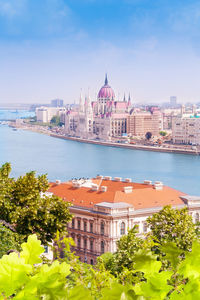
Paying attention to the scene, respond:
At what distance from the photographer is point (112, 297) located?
428 mm

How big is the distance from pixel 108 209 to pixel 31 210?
4.76 m

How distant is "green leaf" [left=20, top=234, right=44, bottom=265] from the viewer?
0.47 m

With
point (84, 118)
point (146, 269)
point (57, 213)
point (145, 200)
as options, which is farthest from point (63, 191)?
point (84, 118)

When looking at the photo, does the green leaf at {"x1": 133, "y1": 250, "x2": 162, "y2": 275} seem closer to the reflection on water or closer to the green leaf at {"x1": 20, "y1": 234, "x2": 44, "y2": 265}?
the green leaf at {"x1": 20, "y1": 234, "x2": 44, "y2": 265}

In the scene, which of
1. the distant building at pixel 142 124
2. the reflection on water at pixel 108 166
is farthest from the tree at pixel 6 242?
the distant building at pixel 142 124

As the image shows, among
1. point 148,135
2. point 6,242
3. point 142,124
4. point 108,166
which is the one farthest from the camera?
point 142,124

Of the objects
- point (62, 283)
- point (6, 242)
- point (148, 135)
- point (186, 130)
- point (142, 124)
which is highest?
point (62, 283)

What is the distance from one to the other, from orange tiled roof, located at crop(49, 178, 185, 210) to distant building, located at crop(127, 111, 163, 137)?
91.6 feet

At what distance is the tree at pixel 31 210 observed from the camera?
3703 millimetres

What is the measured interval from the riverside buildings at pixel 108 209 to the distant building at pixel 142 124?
2803cm

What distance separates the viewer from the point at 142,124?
1516 inches

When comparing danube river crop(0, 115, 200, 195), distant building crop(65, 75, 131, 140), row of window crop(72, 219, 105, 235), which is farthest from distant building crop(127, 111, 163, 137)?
row of window crop(72, 219, 105, 235)

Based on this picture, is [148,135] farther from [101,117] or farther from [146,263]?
[146,263]

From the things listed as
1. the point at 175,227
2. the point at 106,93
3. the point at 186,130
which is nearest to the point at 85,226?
the point at 175,227
